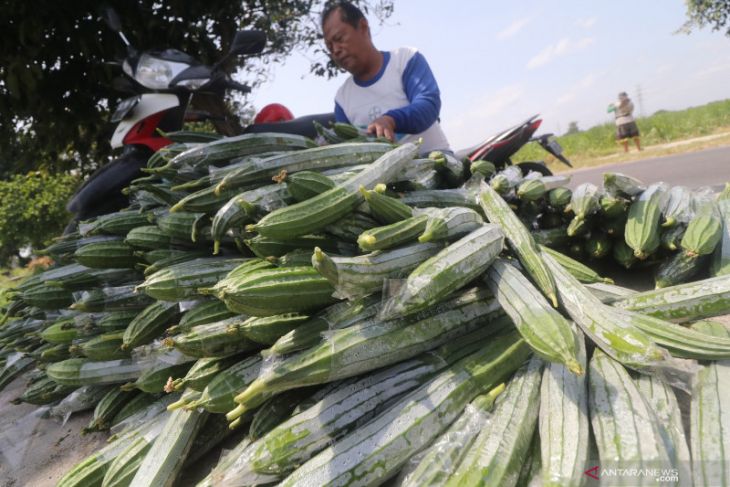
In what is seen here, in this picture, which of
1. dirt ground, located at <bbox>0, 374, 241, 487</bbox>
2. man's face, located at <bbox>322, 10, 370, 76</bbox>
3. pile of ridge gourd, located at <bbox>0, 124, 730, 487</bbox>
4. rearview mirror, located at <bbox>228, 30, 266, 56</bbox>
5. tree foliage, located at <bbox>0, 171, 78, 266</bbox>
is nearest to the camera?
pile of ridge gourd, located at <bbox>0, 124, 730, 487</bbox>

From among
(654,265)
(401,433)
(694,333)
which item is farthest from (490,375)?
(654,265)

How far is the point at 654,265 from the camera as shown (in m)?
2.39

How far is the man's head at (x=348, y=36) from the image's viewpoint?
3723 millimetres

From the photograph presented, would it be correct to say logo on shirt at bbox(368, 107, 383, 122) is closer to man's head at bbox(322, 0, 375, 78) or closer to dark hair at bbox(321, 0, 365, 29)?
man's head at bbox(322, 0, 375, 78)

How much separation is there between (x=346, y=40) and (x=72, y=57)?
14.4 feet

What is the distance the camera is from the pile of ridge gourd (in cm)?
114

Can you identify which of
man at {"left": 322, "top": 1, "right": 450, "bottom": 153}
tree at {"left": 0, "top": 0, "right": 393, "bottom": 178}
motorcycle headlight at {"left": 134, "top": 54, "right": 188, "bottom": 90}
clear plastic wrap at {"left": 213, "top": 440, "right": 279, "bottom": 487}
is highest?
tree at {"left": 0, "top": 0, "right": 393, "bottom": 178}

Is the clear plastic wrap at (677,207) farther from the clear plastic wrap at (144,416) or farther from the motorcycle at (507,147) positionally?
the clear plastic wrap at (144,416)

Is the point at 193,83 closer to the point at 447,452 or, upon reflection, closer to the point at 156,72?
the point at 156,72

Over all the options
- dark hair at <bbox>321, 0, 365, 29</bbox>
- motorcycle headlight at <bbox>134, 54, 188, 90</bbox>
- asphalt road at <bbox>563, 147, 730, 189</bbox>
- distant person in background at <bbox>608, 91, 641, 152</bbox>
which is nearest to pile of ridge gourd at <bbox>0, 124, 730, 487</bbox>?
motorcycle headlight at <bbox>134, 54, 188, 90</bbox>

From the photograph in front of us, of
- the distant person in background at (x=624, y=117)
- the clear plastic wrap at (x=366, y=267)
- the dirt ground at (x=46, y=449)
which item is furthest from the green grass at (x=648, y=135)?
the dirt ground at (x=46, y=449)

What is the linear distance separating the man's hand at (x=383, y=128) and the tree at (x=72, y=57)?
10.1ft

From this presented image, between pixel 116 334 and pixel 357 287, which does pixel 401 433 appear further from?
pixel 116 334

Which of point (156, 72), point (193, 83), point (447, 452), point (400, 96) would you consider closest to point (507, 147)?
point (400, 96)
